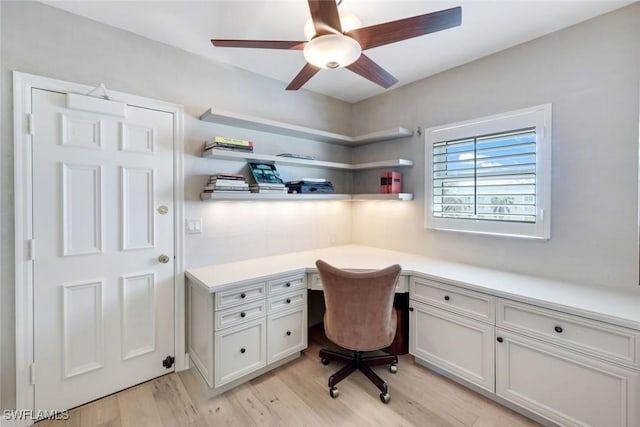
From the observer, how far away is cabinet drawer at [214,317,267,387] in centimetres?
199

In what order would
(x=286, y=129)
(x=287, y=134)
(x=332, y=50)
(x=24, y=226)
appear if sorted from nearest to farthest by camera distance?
(x=332, y=50), (x=24, y=226), (x=286, y=129), (x=287, y=134)

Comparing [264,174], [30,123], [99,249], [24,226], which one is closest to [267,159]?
[264,174]

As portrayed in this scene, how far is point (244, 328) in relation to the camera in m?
2.10

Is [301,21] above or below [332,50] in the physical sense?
above

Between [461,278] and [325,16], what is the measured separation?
1933 mm

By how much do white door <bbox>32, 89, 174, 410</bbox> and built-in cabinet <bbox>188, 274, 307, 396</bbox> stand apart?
35 centimetres

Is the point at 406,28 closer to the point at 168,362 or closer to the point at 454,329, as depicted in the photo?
the point at 454,329

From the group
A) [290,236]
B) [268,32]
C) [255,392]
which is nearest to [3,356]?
[255,392]

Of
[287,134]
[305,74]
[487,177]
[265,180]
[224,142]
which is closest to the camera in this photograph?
[305,74]

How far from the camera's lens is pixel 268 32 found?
206 cm

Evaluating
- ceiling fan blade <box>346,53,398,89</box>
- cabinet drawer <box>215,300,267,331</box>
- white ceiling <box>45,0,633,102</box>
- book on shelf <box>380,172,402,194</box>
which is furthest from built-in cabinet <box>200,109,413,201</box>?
ceiling fan blade <box>346,53,398,89</box>

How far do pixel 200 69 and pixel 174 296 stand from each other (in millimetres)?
1914

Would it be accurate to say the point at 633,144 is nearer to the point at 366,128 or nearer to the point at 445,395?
the point at 445,395

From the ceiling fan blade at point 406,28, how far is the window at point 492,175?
1.35 meters
